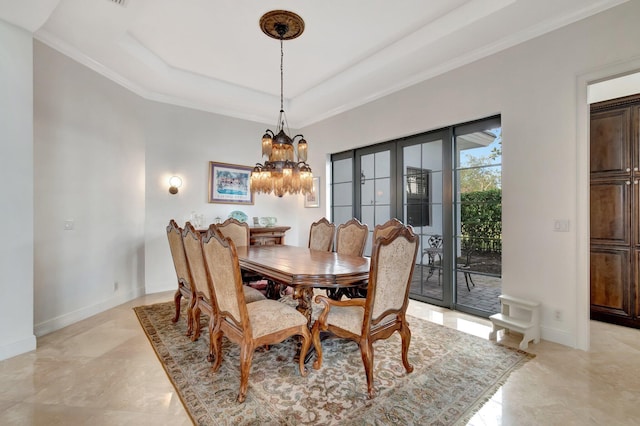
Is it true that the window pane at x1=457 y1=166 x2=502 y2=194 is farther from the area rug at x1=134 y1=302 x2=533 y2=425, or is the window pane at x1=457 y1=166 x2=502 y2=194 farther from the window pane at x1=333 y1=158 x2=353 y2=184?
the window pane at x1=333 y1=158 x2=353 y2=184

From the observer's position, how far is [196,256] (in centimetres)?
224

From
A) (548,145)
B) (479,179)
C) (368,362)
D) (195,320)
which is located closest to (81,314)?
(195,320)

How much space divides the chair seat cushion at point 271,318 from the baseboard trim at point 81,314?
2328 mm

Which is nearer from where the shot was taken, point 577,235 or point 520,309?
point 577,235

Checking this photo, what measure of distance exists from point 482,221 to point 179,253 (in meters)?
3.29

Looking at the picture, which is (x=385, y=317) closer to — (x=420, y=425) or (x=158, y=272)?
(x=420, y=425)

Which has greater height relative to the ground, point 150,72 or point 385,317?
point 150,72

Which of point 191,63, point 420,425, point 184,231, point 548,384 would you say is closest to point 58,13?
point 191,63

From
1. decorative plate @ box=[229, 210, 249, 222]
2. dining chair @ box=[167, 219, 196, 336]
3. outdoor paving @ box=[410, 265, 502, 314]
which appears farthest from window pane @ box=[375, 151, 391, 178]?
Answer: dining chair @ box=[167, 219, 196, 336]

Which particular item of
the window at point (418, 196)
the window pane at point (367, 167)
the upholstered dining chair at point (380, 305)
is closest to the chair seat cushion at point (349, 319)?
the upholstered dining chair at point (380, 305)

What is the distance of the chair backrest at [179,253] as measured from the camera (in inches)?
105

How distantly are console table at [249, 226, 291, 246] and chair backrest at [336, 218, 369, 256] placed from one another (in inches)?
60.7

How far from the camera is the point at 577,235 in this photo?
8.38 feet

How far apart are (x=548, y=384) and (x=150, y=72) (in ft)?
16.6
